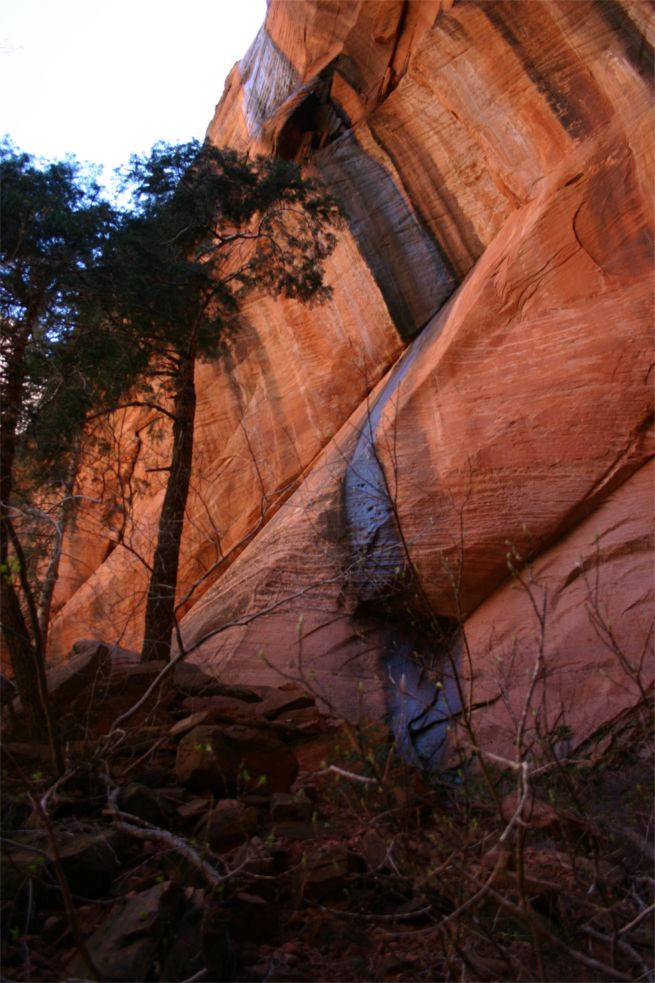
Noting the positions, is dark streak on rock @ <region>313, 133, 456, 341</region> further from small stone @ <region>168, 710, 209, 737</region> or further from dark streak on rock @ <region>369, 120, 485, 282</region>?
small stone @ <region>168, 710, 209, 737</region>

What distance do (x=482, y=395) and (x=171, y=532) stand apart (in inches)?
150

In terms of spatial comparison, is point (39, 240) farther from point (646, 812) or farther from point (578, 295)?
point (646, 812)

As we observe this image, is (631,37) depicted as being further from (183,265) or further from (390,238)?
(183,265)

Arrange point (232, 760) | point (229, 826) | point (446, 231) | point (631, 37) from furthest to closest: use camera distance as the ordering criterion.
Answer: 1. point (446, 231)
2. point (631, 37)
3. point (232, 760)
4. point (229, 826)

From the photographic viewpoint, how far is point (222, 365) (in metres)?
16.5

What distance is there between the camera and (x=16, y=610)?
26.6 ft

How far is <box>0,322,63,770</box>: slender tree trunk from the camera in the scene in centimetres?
652

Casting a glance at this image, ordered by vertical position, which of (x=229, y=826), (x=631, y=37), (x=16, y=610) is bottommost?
(x=229, y=826)

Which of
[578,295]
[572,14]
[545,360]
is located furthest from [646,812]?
[572,14]

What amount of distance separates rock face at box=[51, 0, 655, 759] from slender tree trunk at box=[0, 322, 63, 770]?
162 cm

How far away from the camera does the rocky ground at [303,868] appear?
4.87 m

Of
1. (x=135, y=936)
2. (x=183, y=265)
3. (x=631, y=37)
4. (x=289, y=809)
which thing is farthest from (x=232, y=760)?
(x=631, y=37)

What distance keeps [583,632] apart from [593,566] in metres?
0.79

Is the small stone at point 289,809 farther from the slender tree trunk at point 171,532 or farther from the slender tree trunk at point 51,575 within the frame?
the slender tree trunk at point 171,532
